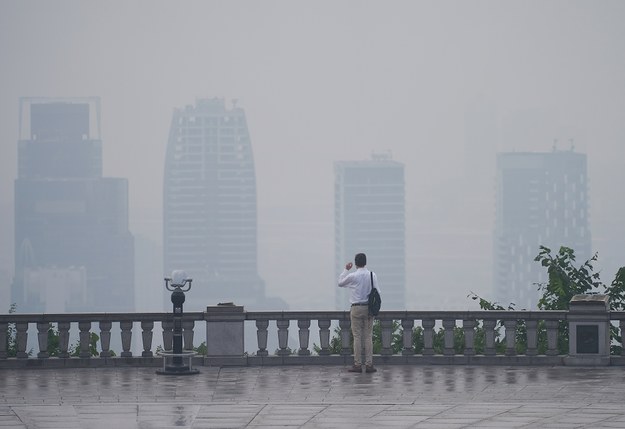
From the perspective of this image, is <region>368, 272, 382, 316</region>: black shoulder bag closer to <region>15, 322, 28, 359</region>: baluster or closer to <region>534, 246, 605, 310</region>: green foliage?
<region>15, 322, 28, 359</region>: baluster

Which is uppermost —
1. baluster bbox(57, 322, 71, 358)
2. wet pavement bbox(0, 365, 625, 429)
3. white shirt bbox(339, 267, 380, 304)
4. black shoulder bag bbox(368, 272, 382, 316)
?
white shirt bbox(339, 267, 380, 304)

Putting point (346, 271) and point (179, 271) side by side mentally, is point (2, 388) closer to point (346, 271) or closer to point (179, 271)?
point (179, 271)

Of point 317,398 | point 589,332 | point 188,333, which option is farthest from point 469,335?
point 317,398

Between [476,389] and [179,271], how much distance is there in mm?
5072

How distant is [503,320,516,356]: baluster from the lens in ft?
82.5

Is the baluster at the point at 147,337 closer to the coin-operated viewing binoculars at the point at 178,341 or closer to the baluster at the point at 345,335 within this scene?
the coin-operated viewing binoculars at the point at 178,341

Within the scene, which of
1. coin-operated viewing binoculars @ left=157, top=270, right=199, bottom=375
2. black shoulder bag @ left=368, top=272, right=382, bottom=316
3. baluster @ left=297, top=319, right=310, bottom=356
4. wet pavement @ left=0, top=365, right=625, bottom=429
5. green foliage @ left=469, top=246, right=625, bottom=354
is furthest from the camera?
green foliage @ left=469, top=246, right=625, bottom=354

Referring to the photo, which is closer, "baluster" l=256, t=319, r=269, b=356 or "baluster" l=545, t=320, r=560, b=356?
"baluster" l=545, t=320, r=560, b=356

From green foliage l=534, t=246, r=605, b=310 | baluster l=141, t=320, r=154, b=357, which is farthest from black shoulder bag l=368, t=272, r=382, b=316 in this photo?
green foliage l=534, t=246, r=605, b=310

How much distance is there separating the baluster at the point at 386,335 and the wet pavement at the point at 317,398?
524 millimetres

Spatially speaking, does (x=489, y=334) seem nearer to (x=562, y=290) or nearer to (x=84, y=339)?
(x=562, y=290)

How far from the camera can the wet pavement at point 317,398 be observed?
61.5ft

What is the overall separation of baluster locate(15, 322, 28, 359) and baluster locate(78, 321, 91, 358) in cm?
87

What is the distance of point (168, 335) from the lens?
85.3 feet
